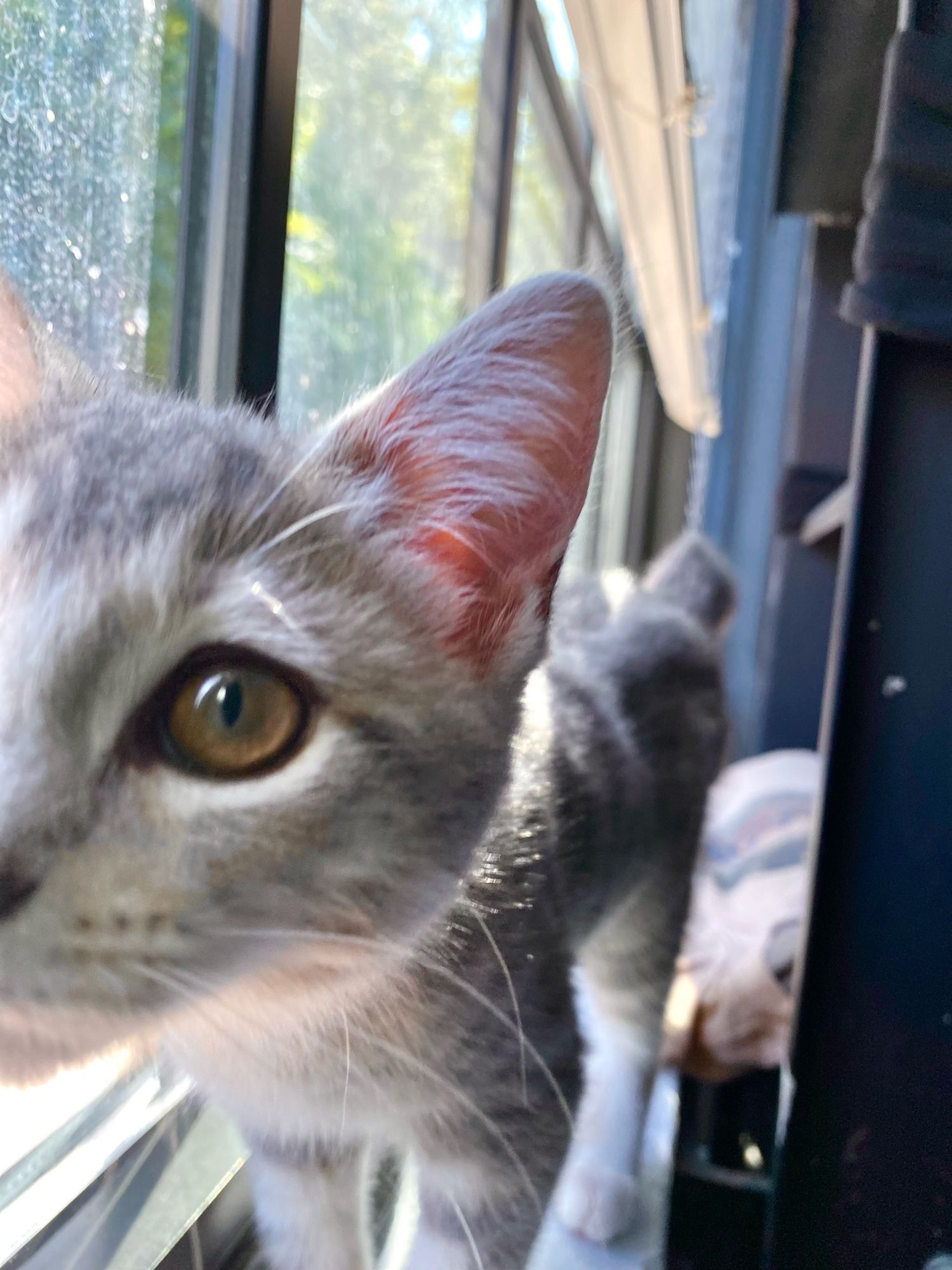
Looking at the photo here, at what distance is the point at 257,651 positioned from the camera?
1.41 feet

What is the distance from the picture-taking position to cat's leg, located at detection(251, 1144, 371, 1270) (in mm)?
707

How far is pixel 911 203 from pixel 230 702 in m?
0.63

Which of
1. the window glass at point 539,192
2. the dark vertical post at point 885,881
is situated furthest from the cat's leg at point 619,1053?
the window glass at point 539,192

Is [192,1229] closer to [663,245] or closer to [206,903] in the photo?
[206,903]

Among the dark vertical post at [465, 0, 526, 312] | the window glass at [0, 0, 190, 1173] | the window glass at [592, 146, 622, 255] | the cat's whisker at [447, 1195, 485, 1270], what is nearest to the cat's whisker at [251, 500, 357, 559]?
the window glass at [0, 0, 190, 1173]

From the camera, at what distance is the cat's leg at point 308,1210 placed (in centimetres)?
71

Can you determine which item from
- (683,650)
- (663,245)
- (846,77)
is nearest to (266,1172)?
(683,650)

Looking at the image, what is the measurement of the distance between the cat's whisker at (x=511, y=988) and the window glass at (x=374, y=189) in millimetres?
397

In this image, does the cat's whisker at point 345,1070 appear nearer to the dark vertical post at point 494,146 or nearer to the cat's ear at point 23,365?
the cat's ear at point 23,365

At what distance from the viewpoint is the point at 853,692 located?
81 cm

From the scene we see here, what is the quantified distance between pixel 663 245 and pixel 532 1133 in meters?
1.60

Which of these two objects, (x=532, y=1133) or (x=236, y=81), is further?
(x=236, y=81)

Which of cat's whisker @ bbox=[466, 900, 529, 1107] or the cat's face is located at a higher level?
the cat's face

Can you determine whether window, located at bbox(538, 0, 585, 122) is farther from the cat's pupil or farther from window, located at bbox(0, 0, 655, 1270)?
the cat's pupil
